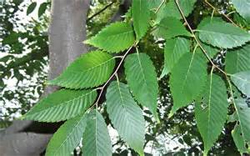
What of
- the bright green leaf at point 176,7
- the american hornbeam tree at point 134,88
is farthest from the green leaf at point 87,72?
the bright green leaf at point 176,7

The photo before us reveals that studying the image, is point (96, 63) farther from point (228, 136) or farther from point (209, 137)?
point (228, 136)

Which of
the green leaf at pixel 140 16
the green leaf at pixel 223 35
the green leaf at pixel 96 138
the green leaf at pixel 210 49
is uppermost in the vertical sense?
the green leaf at pixel 140 16

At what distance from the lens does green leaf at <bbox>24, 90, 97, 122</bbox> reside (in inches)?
18.9

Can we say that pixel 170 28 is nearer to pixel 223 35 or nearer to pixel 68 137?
pixel 223 35

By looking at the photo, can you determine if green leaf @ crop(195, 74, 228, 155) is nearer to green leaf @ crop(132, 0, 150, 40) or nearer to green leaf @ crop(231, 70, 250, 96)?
green leaf @ crop(231, 70, 250, 96)

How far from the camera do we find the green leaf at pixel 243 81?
1.63 feet

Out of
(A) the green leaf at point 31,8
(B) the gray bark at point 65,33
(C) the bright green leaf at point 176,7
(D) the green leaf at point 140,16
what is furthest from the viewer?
(A) the green leaf at point 31,8

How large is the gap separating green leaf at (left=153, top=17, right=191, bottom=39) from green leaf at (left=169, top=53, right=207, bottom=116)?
0.11ft

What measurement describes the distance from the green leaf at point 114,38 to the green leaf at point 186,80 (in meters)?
0.07

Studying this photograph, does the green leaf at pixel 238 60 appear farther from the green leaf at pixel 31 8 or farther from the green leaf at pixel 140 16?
the green leaf at pixel 31 8

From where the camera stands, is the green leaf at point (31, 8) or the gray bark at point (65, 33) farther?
the green leaf at point (31, 8)

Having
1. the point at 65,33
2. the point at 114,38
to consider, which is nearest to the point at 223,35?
the point at 114,38

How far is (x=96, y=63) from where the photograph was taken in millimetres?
488

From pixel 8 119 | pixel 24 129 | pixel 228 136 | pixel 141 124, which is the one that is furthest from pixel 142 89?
pixel 8 119
